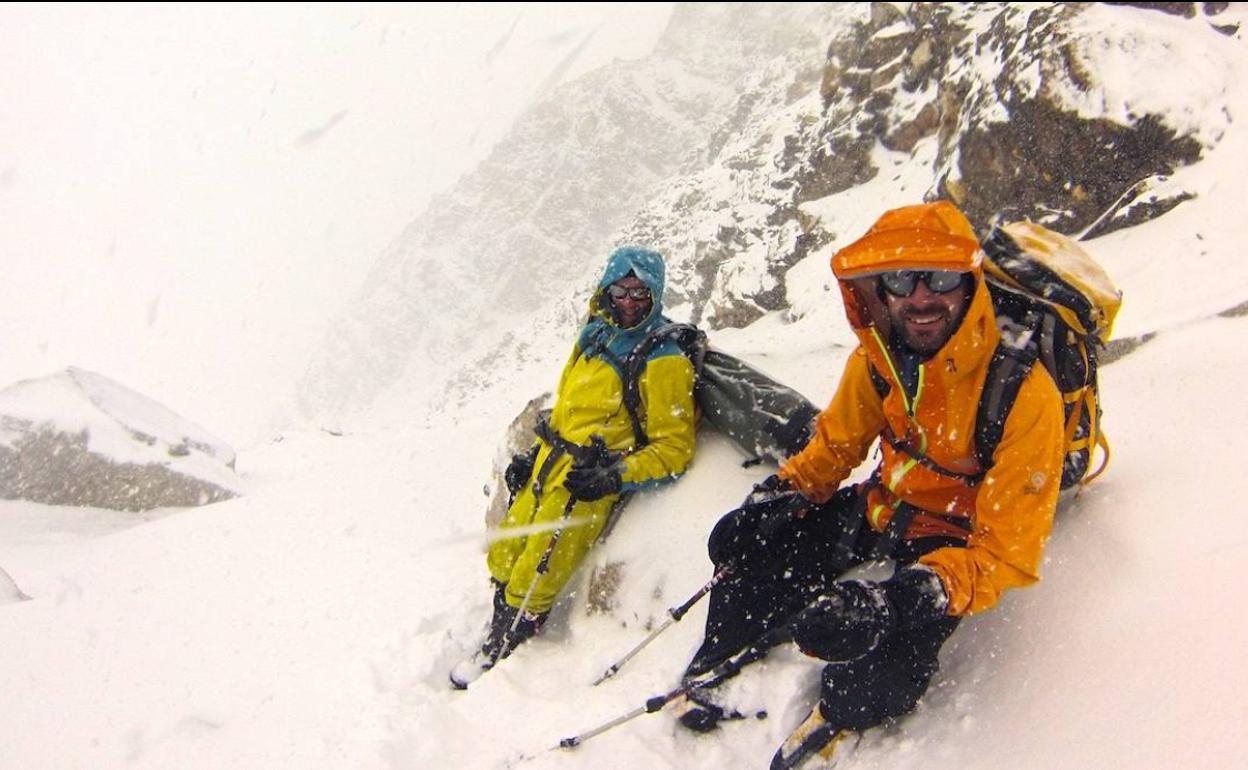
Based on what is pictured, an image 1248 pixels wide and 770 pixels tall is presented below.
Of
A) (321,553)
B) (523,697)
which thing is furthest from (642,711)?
(321,553)

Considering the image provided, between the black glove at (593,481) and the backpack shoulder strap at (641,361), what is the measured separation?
1.32 feet

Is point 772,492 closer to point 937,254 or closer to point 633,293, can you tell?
point 937,254

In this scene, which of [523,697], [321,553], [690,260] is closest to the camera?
[523,697]

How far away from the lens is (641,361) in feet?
14.1

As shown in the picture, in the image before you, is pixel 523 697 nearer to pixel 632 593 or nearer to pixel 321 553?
pixel 632 593

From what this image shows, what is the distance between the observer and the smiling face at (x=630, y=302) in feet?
14.4

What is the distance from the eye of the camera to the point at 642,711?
9.62 feet

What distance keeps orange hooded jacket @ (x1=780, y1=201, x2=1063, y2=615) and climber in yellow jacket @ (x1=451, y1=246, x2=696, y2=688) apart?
154cm

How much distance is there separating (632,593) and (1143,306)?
5278mm

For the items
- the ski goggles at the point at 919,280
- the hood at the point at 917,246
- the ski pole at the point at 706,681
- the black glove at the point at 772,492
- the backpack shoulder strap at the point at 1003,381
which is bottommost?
the ski pole at the point at 706,681

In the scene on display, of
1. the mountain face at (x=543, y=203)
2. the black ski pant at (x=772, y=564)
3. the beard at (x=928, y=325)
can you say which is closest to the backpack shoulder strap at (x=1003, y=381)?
the beard at (x=928, y=325)

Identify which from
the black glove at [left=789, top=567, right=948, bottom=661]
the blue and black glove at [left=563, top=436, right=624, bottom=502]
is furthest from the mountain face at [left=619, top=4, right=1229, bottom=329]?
the black glove at [left=789, top=567, right=948, bottom=661]

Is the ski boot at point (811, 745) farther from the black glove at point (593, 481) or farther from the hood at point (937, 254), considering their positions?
the black glove at point (593, 481)

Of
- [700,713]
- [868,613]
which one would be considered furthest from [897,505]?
[700,713]
